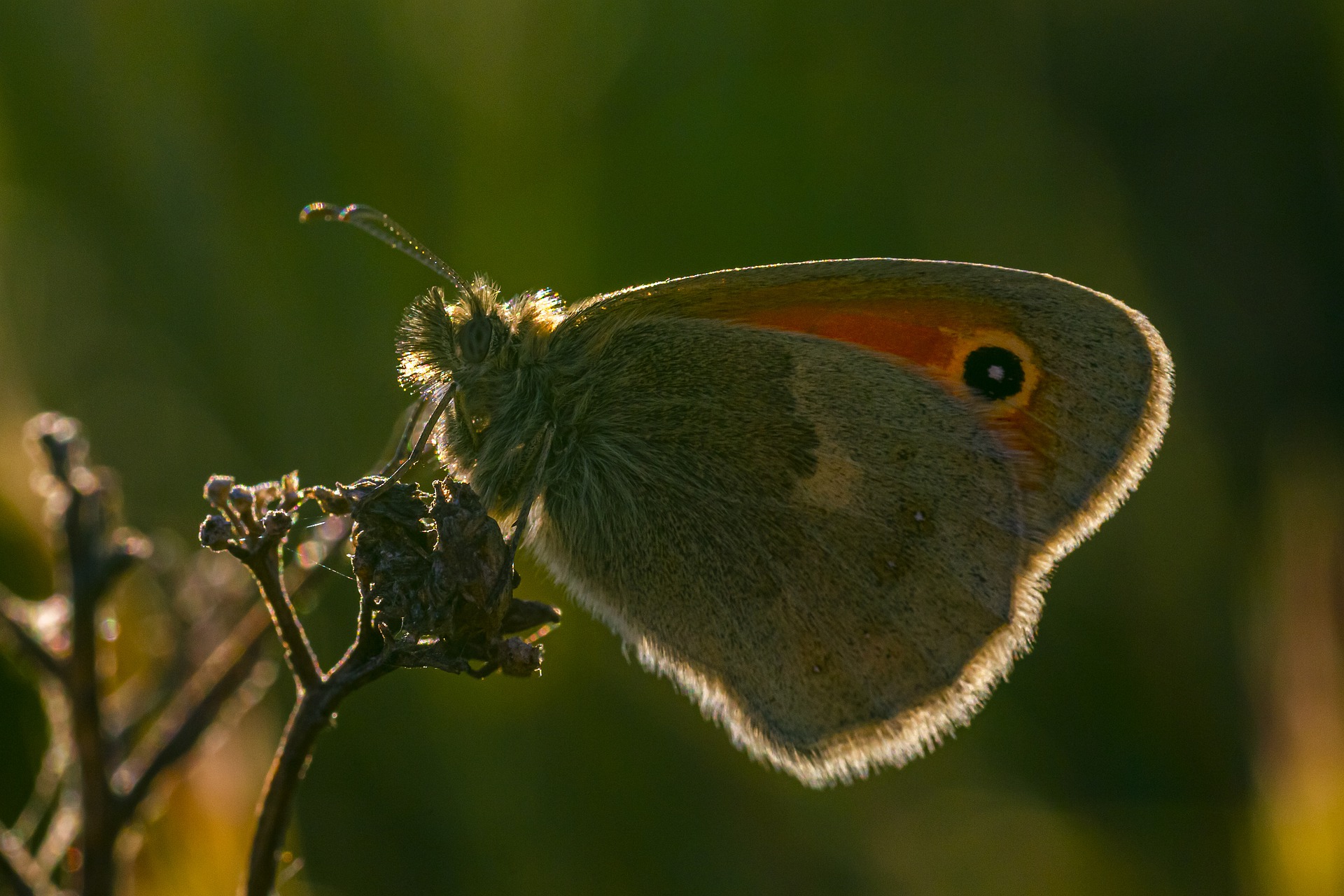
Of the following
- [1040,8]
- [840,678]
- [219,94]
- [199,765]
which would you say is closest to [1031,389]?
[840,678]

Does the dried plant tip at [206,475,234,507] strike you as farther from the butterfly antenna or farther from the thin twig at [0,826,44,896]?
the butterfly antenna

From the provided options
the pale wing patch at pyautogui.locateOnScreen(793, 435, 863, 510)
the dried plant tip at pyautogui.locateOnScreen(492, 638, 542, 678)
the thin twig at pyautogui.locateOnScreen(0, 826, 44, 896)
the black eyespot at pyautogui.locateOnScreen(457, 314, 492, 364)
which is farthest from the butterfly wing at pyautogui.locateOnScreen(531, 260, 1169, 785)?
the thin twig at pyautogui.locateOnScreen(0, 826, 44, 896)

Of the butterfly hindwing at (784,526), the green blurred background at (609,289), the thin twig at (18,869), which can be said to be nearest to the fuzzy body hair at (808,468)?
the butterfly hindwing at (784,526)

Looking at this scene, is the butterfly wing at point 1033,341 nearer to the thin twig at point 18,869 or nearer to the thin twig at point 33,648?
the thin twig at point 33,648

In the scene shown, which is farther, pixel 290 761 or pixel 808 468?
pixel 808 468

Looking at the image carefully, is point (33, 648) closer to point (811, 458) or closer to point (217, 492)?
point (217, 492)

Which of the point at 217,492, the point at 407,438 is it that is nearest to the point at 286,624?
the point at 217,492
